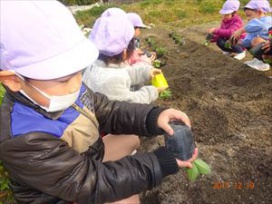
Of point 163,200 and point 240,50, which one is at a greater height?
point 163,200

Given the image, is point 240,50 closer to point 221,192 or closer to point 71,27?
point 221,192

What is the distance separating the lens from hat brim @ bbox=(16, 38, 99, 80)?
4.84 ft

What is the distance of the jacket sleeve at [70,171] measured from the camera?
5.24 feet

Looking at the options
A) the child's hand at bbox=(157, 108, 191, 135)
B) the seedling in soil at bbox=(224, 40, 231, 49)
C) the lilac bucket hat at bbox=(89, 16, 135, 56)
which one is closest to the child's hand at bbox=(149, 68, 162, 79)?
the lilac bucket hat at bbox=(89, 16, 135, 56)

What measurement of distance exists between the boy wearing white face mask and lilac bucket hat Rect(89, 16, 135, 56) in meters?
0.79

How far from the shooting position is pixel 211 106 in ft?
12.3

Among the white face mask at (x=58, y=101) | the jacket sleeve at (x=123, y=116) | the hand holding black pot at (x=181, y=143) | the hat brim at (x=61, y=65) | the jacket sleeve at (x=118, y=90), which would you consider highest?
the hat brim at (x=61, y=65)

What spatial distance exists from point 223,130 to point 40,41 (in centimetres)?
228

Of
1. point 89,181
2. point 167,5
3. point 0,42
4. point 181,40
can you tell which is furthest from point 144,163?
point 167,5

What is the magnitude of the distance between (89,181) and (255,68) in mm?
4040

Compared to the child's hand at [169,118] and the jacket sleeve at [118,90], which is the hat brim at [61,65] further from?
the jacket sleeve at [118,90]

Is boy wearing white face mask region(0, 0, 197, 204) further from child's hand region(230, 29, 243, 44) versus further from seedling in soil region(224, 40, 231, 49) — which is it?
seedling in soil region(224, 40, 231, 49)

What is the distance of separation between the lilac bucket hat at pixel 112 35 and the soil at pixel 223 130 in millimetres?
1008

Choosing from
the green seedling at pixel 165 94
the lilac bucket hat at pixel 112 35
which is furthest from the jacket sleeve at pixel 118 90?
the green seedling at pixel 165 94
